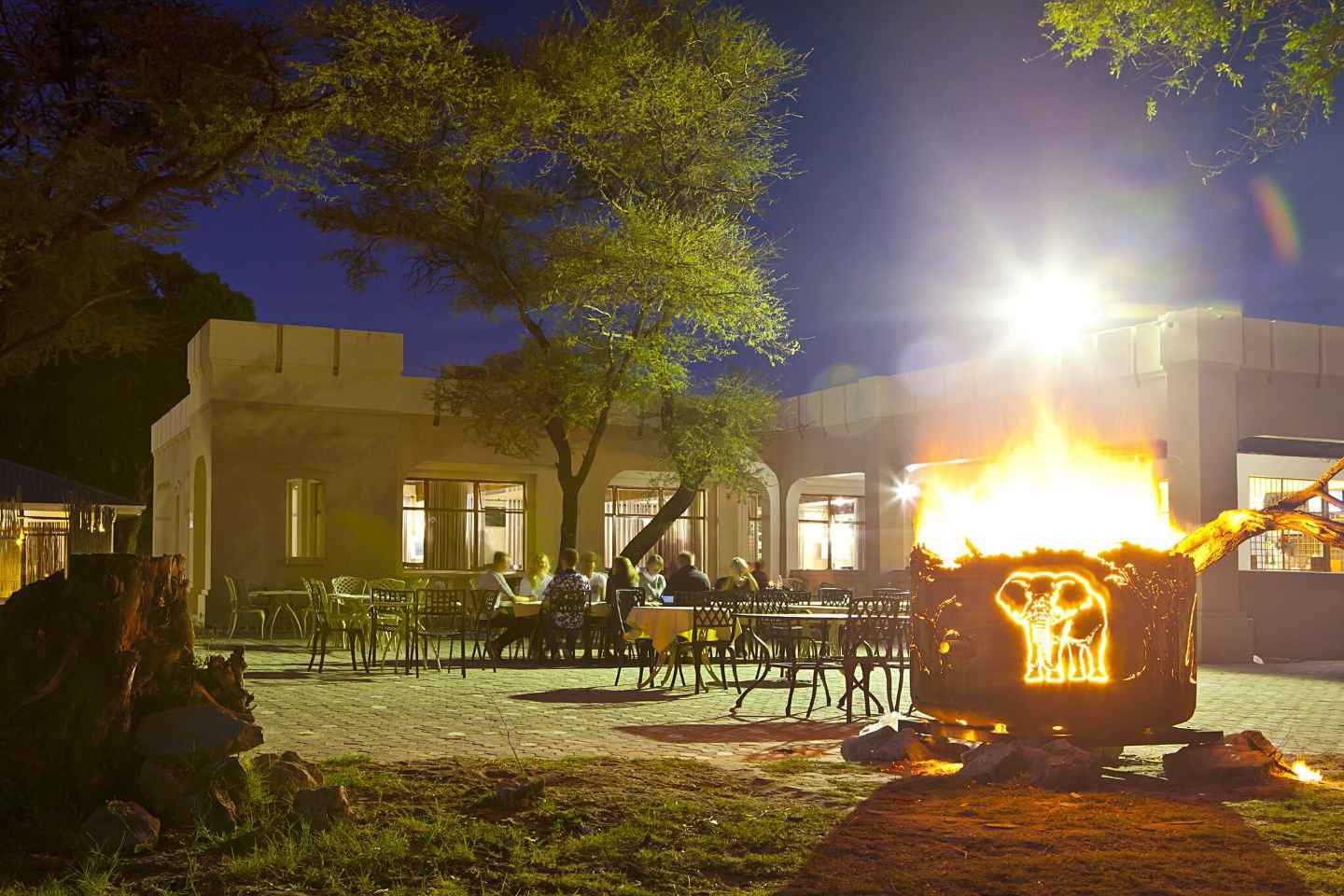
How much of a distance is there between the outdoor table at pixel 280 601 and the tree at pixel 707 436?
499 centimetres

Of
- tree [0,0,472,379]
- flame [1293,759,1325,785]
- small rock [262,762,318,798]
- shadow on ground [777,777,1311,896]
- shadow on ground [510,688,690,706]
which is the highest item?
tree [0,0,472,379]

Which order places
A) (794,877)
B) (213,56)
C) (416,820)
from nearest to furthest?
(794,877) → (416,820) → (213,56)

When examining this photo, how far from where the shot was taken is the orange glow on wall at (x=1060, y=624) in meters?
7.43

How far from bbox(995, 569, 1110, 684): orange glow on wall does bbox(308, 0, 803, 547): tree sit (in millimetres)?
12540

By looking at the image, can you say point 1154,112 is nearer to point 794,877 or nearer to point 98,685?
point 794,877

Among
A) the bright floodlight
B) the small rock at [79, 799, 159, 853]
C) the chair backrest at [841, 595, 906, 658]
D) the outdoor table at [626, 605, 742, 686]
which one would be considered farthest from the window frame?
the small rock at [79, 799, 159, 853]

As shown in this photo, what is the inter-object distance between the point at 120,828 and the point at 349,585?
43.9 ft

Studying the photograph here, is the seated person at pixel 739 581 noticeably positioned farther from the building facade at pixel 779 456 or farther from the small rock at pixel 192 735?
the small rock at pixel 192 735

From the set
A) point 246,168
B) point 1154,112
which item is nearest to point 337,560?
point 246,168

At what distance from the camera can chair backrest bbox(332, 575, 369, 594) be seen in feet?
→ 54.4

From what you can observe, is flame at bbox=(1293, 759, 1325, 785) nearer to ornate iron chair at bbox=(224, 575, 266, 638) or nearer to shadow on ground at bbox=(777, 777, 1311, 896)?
shadow on ground at bbox=(777, 777, 1311, 896)

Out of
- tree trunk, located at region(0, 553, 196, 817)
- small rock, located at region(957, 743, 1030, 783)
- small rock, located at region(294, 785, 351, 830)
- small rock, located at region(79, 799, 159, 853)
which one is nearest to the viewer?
small rock, located at region(79, 799, 159, 853)

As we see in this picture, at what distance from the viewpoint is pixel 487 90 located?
17.9m

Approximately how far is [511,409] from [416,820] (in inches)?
599
